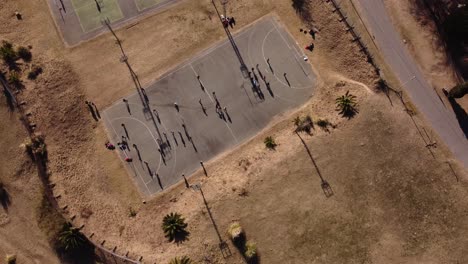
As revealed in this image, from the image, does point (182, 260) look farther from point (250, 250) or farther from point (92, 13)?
point (92, 13)

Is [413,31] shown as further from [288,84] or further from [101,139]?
[101,139]

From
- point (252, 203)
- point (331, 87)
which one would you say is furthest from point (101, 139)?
point (331, 87)

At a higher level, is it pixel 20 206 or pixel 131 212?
pixel 20 206

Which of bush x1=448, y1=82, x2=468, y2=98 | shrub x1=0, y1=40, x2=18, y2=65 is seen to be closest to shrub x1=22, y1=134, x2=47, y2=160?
shrub x1=0, y1=40, x2=18, y2=65

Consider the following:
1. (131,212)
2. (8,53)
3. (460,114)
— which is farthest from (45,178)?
(460,114)

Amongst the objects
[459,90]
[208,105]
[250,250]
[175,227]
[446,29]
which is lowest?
[250,250]

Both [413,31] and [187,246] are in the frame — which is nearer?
[187,246]
